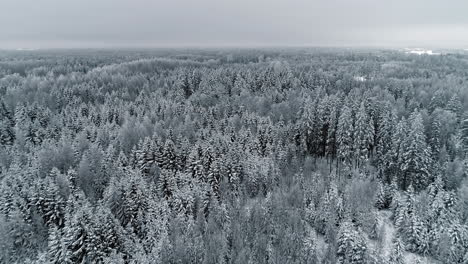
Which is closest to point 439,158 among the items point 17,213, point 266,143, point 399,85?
point 266,143

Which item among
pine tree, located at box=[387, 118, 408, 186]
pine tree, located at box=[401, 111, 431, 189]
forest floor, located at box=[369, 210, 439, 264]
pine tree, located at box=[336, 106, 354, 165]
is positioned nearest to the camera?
forest floor, located at box=[369, 210, 439, 264]

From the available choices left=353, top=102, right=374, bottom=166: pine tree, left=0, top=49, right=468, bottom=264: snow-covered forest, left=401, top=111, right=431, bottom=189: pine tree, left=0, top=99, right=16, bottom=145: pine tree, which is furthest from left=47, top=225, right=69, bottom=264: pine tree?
left=0, top=99, right=16, bottom=145: pine tree

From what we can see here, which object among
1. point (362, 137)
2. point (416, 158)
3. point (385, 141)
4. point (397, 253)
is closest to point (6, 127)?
point (362, 137)

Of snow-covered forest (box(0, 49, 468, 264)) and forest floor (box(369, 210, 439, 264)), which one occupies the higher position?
snow-covered forest (box(0, 49, 468, 264))

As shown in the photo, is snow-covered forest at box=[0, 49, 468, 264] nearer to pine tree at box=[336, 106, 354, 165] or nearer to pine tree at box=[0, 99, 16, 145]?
pine tree at box=[336, 106, 354, 165]

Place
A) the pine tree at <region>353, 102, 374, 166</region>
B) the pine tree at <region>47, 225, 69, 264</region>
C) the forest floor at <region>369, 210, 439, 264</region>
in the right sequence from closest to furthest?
the pine tree at <region>47, 225, 69, 264</region> < the forest floor at <region>369, 210, 439, 264</region> < the pine tree at <region>353, 102, 374, 166</region>

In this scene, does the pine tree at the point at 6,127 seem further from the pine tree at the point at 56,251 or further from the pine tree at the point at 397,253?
the pine tree at the point at 397,253

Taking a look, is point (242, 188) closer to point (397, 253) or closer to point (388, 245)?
point (388, 245)

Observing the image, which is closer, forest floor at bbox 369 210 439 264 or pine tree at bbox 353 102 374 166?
forest floor at bbox 369 210 439 264

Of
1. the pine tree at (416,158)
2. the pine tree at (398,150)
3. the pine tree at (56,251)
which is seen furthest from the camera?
the pine tree at (398,150)

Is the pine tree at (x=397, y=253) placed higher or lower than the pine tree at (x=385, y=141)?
lower

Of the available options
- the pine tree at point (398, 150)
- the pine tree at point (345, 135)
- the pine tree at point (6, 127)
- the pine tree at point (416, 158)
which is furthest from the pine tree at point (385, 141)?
the pine tree at point (6, 127)
